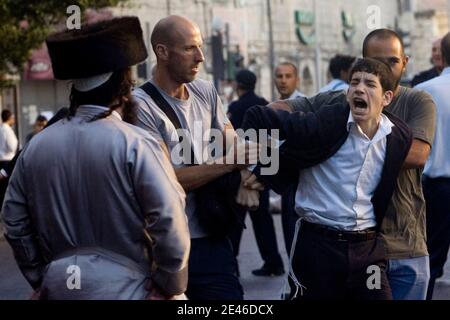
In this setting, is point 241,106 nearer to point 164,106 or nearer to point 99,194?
point 164,106

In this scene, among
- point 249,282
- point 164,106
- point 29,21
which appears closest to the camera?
point 164,106

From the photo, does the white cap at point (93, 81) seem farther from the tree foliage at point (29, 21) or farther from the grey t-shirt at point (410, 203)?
the tree foliage at point (29, 21)

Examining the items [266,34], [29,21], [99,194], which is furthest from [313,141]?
[266,34]

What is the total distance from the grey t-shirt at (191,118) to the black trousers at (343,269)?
0.53 meters

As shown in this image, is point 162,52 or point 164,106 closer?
point 164,106

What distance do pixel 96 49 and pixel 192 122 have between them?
1462mm

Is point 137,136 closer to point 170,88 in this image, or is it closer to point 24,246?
point 24,246

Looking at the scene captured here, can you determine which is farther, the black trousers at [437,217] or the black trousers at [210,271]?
the black trousers at [437,217]

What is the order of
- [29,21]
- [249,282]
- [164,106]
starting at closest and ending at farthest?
[164,106] < [249,282] < [29,21]

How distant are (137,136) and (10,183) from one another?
54 centimetres

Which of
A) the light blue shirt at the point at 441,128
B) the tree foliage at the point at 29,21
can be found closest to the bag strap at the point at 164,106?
the light blue shirt at the point at 441,128

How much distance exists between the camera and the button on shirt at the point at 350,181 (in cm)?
503

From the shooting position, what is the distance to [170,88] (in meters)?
5.34

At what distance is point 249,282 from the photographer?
982 cm
